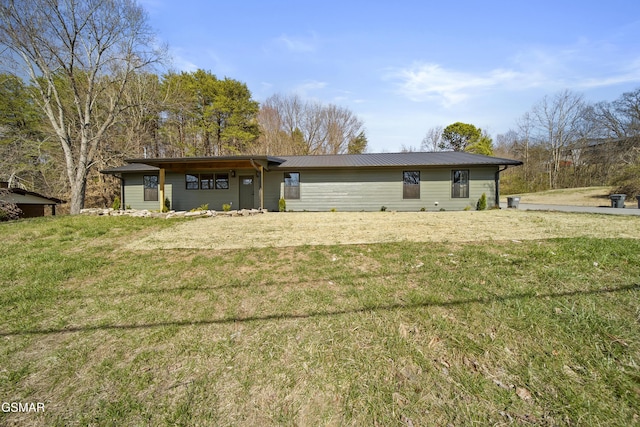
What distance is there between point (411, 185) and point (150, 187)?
1353 cm

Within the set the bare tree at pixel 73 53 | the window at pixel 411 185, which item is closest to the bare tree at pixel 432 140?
the window at pixel 411 185

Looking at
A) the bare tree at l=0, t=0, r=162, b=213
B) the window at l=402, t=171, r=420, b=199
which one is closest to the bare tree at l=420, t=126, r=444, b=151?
the window at l=402, t=171, r=420, b=199

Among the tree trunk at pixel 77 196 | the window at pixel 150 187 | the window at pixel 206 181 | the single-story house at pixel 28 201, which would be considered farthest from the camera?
the window at pixel 150 187

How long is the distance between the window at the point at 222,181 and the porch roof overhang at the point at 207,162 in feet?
3.12

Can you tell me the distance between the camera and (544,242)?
448 centimetres

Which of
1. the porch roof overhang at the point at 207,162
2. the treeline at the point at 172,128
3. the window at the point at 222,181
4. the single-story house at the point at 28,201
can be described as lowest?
the single-story house at the point at 28,201

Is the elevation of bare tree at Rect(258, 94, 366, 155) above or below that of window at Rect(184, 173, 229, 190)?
above

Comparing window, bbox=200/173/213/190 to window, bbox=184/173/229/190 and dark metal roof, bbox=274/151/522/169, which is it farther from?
dark metal roof, bbox=274/151/522/169

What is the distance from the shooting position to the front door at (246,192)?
13297 millimetres

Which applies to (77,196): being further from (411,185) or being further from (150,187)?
(411,185)

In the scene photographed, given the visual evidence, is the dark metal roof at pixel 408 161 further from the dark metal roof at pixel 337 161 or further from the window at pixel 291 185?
the window at pixel 291 185

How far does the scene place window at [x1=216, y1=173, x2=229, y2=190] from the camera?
13.4 meters

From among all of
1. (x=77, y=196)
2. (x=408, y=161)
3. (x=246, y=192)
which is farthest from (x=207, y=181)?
(x=408, y=161)

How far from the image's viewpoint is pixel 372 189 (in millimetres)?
12648
